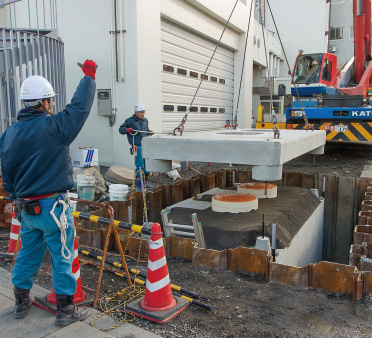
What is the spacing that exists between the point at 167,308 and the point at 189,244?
1448 millimetres

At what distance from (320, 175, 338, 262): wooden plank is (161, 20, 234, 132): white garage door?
5.67 m

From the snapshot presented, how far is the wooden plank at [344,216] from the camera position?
9.19 m

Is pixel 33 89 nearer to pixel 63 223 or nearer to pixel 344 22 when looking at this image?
pixel 63 223

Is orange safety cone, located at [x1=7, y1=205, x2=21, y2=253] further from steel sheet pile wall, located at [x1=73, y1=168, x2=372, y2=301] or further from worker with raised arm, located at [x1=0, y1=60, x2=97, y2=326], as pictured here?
worker with raised arm, located at [x1=0, y1=60, x2=97, y2=326]

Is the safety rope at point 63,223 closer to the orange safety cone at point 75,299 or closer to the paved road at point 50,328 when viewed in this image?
the orange safety cone at point 75,299

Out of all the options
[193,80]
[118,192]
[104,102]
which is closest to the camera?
[118,192]

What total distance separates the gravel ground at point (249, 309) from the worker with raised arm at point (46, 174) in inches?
27.3

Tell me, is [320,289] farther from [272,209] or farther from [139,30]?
[139,30]

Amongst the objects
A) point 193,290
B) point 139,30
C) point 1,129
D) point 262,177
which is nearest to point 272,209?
point 262,177

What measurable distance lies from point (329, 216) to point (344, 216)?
14.8 inches

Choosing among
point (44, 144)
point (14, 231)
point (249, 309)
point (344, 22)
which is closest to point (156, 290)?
point (249, 309)

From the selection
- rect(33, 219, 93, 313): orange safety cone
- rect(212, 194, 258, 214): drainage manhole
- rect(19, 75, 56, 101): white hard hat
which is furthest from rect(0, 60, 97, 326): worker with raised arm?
rect(212, 194, 258, 214): drainage manhole

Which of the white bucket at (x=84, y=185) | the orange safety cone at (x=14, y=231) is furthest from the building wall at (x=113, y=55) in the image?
the orange safety cone at (x=14, y=231)

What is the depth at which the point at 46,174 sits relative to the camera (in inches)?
129
